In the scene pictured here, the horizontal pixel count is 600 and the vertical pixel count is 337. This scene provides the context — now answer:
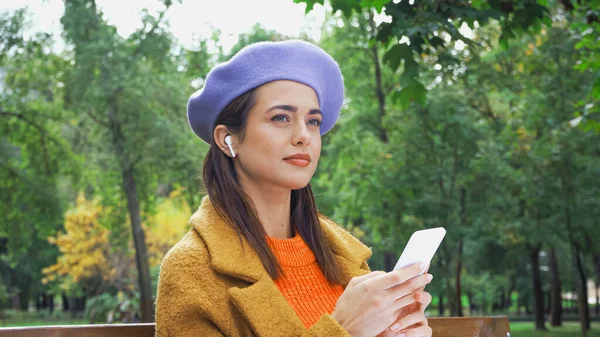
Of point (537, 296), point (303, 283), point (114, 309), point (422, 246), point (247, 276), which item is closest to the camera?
point (422, 246)

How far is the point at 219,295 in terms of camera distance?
2566 mm

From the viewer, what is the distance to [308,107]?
2844 millimetres

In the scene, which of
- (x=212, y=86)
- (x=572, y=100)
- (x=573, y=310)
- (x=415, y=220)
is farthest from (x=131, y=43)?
(x=573, y=310)

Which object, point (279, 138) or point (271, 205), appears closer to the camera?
point (279, 138)

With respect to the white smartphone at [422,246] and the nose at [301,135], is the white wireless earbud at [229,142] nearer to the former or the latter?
the nose at [301,135]

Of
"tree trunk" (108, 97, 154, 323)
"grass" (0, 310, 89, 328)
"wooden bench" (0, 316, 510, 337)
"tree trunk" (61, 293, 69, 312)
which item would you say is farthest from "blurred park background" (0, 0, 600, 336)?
"tree trunk" (61, 293, 69, 312)

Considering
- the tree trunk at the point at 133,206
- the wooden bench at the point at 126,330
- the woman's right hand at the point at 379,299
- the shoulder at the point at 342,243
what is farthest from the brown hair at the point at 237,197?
the tree trunk at the point at 133,206

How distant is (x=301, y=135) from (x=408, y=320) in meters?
0.70

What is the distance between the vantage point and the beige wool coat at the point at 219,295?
8.21ft

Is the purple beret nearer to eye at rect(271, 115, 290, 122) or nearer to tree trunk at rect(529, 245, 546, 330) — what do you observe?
eye at rect(271, 115, 290, 122)

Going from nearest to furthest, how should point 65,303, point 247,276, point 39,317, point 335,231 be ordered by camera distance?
point 247,276 → point 335,231 → point 39,317 → point 65,303

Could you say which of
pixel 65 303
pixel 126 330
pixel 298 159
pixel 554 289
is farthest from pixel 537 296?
pixel 65 303

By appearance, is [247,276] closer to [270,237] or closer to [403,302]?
[270,237]

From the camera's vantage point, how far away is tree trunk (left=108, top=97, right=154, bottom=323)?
22.4 m
